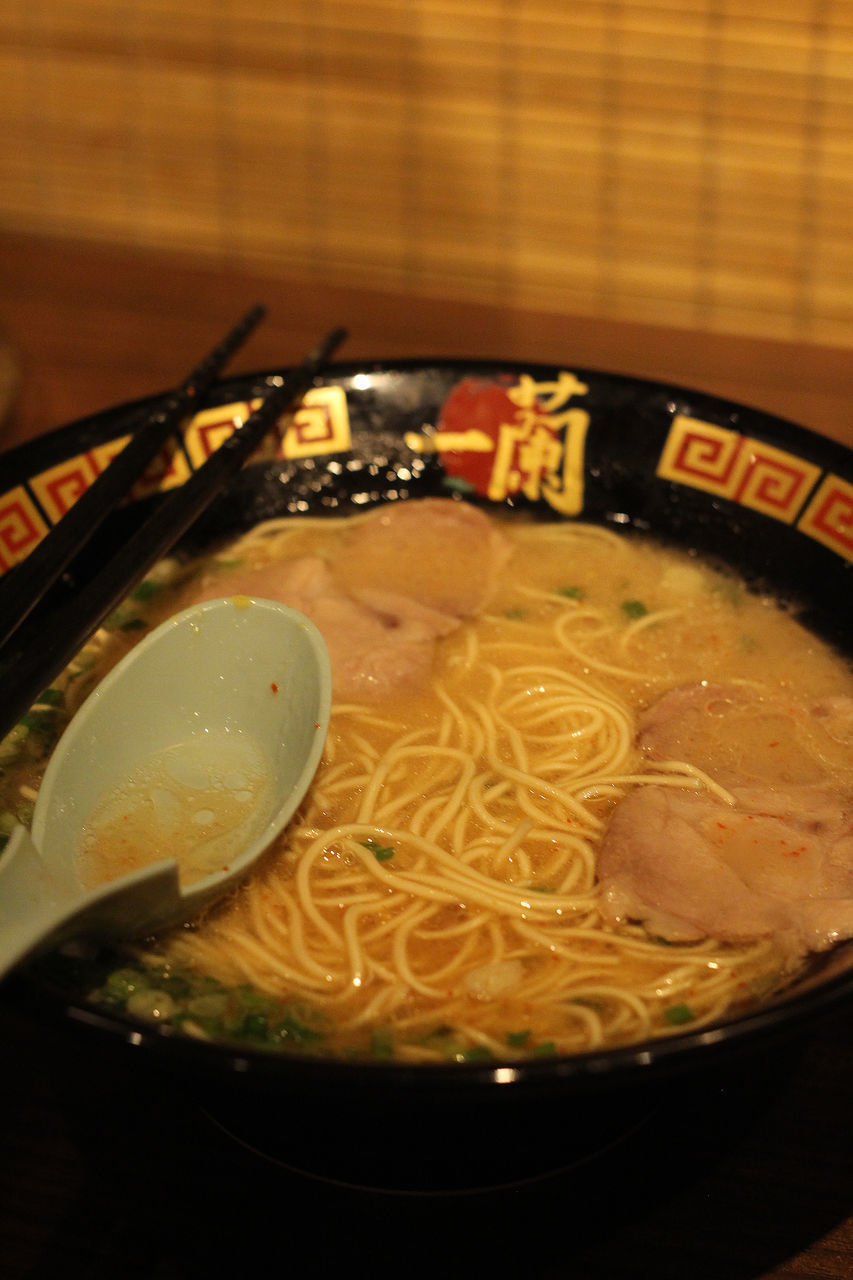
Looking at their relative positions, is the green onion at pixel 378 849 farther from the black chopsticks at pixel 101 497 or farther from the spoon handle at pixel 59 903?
the black chopsticks at pixel 101 497

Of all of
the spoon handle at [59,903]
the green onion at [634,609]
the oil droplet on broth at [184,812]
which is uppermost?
the spoon handle at [59,903]

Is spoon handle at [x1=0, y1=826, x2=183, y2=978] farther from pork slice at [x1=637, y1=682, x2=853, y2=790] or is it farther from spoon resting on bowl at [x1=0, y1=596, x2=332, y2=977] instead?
pork slice at [x1=637, y1=682, x2=853, y2=790]

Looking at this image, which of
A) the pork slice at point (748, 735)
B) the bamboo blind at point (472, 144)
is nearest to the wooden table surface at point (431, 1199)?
the pork slice at point (748, 735)

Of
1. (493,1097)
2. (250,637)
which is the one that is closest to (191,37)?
(250,637)

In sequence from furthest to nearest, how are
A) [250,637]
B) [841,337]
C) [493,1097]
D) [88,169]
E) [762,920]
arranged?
1. [88,169]
2. [841,337]
3. [250,637]
4. [762,920]
5. [493,1097]

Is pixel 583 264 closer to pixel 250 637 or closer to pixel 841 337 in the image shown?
pixel 841 337

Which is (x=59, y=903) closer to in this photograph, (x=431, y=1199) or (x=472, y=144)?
(x=431, y=1199)

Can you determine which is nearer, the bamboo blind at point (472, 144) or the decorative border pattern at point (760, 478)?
the decorative border pattern at point (760, 478)
